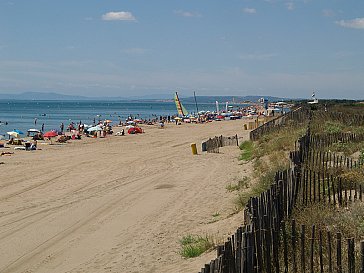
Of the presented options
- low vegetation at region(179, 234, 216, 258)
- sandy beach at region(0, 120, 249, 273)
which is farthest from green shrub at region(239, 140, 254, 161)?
low vegetation at region(179, 234, 216, 258)

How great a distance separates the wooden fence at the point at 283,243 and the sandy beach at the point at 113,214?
146cm

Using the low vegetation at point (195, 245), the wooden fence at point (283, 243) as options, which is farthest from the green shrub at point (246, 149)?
the wooden fence at point (283, 243)

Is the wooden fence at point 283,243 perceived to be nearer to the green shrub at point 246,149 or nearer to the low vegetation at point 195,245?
the low vegetation at point 195,245

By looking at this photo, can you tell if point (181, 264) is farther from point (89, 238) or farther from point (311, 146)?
point (311, 146)

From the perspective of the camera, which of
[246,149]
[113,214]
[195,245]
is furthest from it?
[246,149]

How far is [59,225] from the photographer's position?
13.1 metres

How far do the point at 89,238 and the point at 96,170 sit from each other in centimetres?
1300

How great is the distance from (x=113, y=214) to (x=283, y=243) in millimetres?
8069

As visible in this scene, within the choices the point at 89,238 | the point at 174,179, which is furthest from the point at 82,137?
the point at 89,238

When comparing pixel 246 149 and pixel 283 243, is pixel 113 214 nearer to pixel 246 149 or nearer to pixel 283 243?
pixel 283 243

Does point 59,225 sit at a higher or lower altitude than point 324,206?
lower

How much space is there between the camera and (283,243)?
6.58 metres

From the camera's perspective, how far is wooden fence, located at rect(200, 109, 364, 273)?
17.9 feet

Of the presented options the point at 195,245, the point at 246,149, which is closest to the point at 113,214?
the point at 195,245
